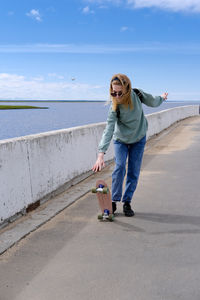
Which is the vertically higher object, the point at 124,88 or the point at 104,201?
the point at 124,88

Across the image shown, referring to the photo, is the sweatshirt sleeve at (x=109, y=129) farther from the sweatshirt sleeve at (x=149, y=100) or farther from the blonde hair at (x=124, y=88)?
the sweatshirt sleeve at (x=149, y=100)

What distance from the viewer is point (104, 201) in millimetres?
5250

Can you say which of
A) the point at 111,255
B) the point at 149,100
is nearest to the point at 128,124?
the point at 149,100

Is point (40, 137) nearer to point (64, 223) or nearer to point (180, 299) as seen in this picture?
point (64, 223)

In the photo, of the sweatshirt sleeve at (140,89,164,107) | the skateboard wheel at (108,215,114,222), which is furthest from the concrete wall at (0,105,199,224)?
the sweatshirt sleeve at (140,89,164,107)

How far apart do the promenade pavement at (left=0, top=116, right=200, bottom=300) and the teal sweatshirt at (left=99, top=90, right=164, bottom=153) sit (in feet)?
3.12

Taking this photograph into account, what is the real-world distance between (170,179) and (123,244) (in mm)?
3743

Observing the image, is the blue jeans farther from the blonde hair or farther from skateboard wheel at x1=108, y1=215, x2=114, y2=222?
the blonde hair

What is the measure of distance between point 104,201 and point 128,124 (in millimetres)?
949

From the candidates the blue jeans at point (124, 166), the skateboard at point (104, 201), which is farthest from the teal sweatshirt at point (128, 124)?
the skateboard at point (104, 201)

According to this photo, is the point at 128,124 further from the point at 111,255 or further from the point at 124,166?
the point at 111,255

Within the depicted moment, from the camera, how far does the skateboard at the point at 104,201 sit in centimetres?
515

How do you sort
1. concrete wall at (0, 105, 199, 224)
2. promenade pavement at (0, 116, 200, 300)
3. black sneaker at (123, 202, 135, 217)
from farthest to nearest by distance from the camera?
1. black sneaker at (123, 202, 135, 217)
2. concrete wall at (0, 105, 199, 224)
3. promenade pavement at (0, 116, 200, 300)

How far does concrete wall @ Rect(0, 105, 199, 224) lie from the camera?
16.6ft
